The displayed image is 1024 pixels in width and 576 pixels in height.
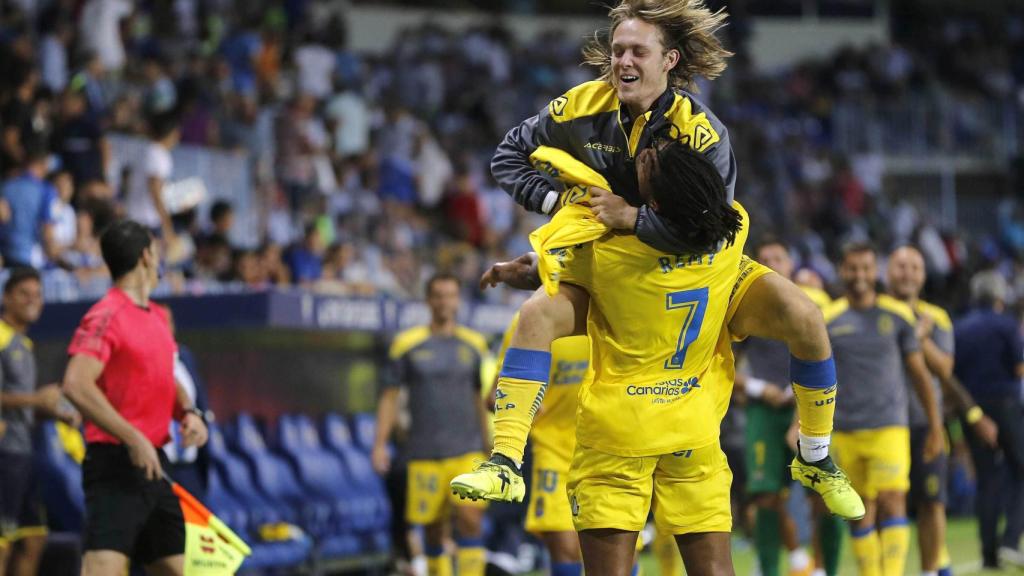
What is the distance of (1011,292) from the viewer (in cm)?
2261

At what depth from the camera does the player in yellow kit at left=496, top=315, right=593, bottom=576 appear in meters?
8.24

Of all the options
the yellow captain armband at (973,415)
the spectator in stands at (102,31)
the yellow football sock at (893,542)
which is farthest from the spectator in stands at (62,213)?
the yellow captain armband at (973,415)

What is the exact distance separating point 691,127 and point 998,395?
8.64 meters

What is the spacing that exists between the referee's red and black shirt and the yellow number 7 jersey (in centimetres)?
236

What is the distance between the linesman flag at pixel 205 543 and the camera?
275 inches

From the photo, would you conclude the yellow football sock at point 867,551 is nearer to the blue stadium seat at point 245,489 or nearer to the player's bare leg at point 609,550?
the player's bare leg at point 609,550

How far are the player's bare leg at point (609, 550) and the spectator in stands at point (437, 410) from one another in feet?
16.2

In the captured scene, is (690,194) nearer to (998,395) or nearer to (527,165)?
(527,165)

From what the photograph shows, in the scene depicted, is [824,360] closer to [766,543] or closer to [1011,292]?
[766,543]

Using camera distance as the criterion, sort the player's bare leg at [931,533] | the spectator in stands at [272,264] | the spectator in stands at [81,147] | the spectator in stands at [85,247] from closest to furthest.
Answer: the player's bare leg at [931,533] < the spectator in stands at [85,247] < the spectator in stands at [81,147] < the spectator in stands at [272,264]

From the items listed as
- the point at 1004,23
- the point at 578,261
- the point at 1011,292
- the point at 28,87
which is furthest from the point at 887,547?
the point at 1004,23

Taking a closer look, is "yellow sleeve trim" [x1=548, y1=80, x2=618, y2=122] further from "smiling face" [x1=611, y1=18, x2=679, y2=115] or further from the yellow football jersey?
the yellow football jersey

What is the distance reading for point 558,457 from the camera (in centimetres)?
836

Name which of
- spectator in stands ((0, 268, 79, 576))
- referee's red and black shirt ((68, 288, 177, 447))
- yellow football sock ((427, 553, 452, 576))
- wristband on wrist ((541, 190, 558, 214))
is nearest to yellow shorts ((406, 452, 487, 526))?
yellow football sock ((427, 553, 452, 576))
